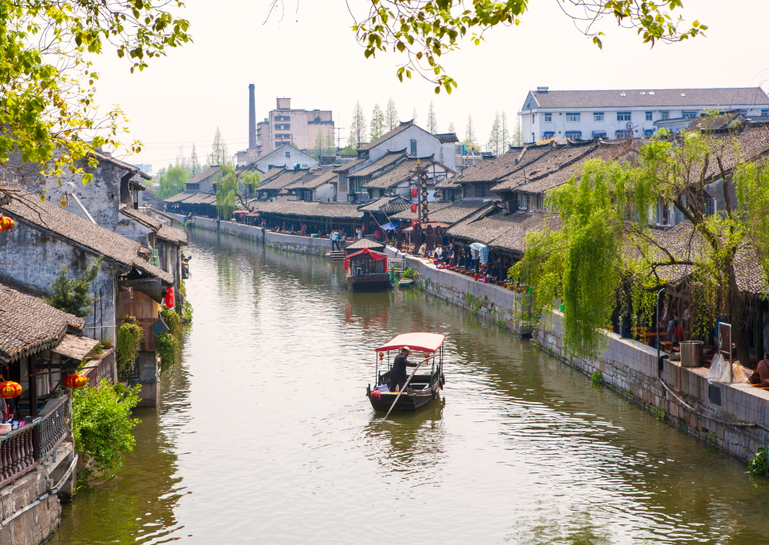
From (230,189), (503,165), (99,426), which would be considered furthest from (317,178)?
(99,426)

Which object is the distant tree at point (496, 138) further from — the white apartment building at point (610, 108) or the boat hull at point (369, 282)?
the boat hull at point (369, 282)

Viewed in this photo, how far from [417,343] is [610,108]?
238 ft

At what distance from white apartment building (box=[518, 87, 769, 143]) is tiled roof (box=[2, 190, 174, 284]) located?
71393mm

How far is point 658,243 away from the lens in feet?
71.4

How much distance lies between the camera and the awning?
14.9 meters

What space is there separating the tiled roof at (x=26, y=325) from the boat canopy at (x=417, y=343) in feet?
36.7

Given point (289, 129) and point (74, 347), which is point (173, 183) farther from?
point (74, 347)

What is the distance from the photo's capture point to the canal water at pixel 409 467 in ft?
52.3

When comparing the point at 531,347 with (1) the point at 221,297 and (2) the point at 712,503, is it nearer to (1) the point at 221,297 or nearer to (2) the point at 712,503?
(2) the point at 712,503

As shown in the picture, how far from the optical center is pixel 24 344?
12.4 meters

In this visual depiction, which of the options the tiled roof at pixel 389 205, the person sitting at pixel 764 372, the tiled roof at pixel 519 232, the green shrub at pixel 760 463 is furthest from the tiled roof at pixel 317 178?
the green shrub at pixel 760 463

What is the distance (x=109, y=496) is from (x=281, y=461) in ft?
13.5

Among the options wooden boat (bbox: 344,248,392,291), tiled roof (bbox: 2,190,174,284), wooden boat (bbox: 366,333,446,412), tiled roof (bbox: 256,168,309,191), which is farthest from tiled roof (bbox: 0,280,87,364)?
tiled roof (bbox: 256,168,309,191)

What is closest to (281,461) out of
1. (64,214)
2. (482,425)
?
(482,425)
